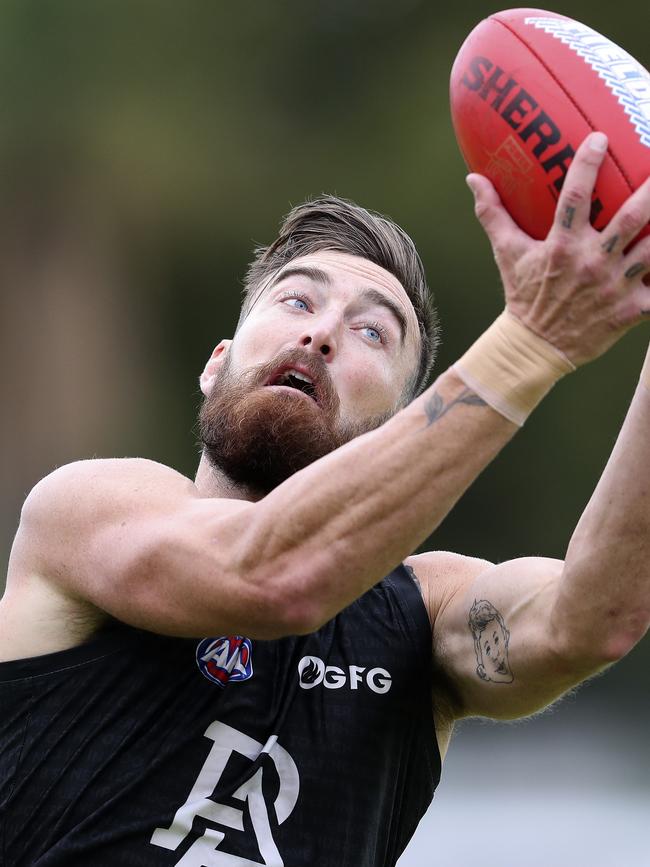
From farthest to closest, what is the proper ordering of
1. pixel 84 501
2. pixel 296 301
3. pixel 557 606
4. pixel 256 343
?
pixel 296 301 < pixel 256 343 < pixel 557 606 < pixel 84 501

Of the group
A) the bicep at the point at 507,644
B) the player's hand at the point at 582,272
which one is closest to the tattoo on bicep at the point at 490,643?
the bicep at the point at 507,644

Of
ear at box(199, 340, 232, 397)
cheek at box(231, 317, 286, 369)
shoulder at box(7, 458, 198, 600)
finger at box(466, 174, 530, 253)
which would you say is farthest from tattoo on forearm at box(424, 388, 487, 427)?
ear at box(199, 340, 232, 397)

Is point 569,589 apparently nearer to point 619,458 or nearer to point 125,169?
point 619,458

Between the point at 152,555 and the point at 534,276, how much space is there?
0.90 meters

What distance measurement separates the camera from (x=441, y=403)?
2254 mm

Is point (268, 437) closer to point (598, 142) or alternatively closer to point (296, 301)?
point (296, 301)

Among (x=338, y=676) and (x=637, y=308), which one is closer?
(x=637, y=308)

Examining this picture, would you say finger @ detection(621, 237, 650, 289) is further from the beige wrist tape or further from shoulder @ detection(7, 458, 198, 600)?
shoulder @ detection(7, 458, 198, 600)

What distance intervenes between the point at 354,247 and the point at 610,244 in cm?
175

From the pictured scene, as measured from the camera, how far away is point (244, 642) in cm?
293

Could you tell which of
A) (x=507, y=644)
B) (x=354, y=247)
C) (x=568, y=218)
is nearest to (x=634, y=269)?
(x=568, y=218)

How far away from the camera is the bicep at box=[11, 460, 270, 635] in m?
2.37

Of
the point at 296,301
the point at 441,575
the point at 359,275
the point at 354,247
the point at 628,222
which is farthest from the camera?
the point at 354,247

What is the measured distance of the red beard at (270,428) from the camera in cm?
321
